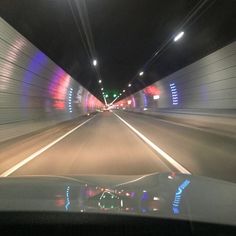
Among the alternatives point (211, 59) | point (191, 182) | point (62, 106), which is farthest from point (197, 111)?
point (191, 182)

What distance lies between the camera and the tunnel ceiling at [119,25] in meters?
20.5

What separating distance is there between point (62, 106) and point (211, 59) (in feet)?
56.5

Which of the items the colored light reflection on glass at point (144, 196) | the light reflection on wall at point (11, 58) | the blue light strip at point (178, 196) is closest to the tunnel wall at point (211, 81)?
the light reflection on wall at point (11, 58)

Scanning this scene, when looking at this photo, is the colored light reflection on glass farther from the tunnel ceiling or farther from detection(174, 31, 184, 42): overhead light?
detection(174, 31, 184, 42): overhead light

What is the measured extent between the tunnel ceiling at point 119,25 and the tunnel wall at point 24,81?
1.88ft

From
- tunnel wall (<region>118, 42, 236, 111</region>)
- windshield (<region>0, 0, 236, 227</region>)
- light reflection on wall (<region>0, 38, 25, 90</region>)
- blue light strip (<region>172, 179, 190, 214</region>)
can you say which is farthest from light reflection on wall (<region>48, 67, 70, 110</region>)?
blue light strip (<region>172, 179, 190, 214</region>)

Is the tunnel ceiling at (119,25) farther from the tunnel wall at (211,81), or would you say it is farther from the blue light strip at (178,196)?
the blue light strip at (178,196)

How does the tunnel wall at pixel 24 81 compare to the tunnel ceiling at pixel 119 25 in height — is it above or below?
below

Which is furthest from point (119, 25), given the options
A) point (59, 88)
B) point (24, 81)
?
point (59, 88)

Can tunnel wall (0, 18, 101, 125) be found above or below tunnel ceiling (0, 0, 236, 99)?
below

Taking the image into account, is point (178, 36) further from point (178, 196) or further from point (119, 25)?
→ point (178, 196)

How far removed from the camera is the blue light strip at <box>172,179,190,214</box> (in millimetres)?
4340

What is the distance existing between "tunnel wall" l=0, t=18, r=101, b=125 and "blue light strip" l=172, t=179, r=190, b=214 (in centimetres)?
1320

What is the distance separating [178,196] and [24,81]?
68.7 feet
